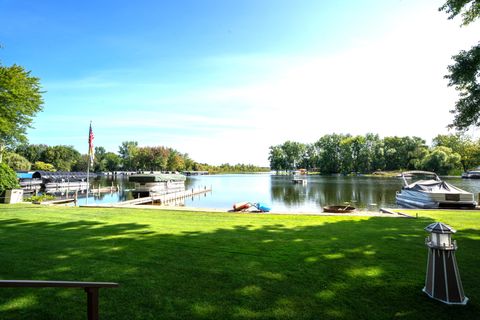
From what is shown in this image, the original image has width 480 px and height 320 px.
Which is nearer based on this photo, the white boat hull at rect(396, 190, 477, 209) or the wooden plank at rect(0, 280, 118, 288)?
the wooden plank at rect(0, 280, 118, 288)

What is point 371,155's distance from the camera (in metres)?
114

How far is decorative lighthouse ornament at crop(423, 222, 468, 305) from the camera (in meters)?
3.74

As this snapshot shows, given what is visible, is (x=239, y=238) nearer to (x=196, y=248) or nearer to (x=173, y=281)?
(x=196, y=248)

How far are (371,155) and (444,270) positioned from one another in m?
122

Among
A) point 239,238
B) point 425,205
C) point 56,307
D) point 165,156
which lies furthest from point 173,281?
point 165,156

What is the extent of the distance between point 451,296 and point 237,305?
2.82m

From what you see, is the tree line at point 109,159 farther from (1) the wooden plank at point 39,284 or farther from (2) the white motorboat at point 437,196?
(1) the wooden plank at point 39,284

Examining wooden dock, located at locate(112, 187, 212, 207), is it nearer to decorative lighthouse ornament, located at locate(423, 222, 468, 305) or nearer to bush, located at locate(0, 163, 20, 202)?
bush, located at locate(0, 163, 20, 202)

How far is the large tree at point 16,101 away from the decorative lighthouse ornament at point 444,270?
71.2 ft

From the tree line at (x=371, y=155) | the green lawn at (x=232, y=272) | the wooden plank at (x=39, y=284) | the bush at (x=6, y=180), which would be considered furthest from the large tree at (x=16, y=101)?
the tree line at (x=371, y=155)

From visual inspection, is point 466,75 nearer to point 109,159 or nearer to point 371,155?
point 371,155

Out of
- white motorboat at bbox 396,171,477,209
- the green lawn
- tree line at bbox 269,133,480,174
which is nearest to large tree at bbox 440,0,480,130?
the green lawn

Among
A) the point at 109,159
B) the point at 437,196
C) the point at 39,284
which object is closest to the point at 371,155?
the point at 437,196

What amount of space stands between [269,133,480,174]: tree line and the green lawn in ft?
327
